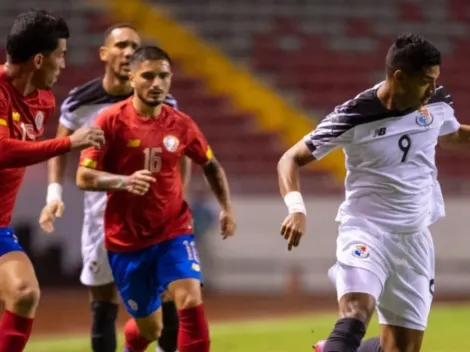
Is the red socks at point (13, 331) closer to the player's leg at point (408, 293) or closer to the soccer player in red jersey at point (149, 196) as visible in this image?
the soccer player in red jersey at point (149, 196)

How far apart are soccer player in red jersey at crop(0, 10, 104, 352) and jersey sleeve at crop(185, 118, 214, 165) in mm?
964

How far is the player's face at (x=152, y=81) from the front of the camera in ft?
24.0

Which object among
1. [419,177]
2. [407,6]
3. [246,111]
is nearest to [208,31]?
[246,111]

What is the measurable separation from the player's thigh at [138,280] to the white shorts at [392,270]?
1443 millimetres

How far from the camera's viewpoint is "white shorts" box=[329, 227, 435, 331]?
6.18 metres

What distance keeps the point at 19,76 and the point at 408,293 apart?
2.49 metres

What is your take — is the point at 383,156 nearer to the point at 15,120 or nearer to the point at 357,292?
the point at 357,292

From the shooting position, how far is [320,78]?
65.7 feet

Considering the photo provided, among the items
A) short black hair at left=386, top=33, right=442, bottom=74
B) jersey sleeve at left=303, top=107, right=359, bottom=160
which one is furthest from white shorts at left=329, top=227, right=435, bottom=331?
short black hair at left=386, top=33, right=442, bottom=74

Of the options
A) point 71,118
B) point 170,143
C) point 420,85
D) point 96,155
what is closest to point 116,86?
point 71,118

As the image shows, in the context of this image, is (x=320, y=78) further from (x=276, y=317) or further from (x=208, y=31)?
(x=276, y=317)

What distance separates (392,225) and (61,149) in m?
1.82

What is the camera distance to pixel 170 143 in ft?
24.0

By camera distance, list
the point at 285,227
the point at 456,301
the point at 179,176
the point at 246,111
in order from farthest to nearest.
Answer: the point at 246,111 → the point at 456,301 → the point at 179,176 → the point at 285,227
